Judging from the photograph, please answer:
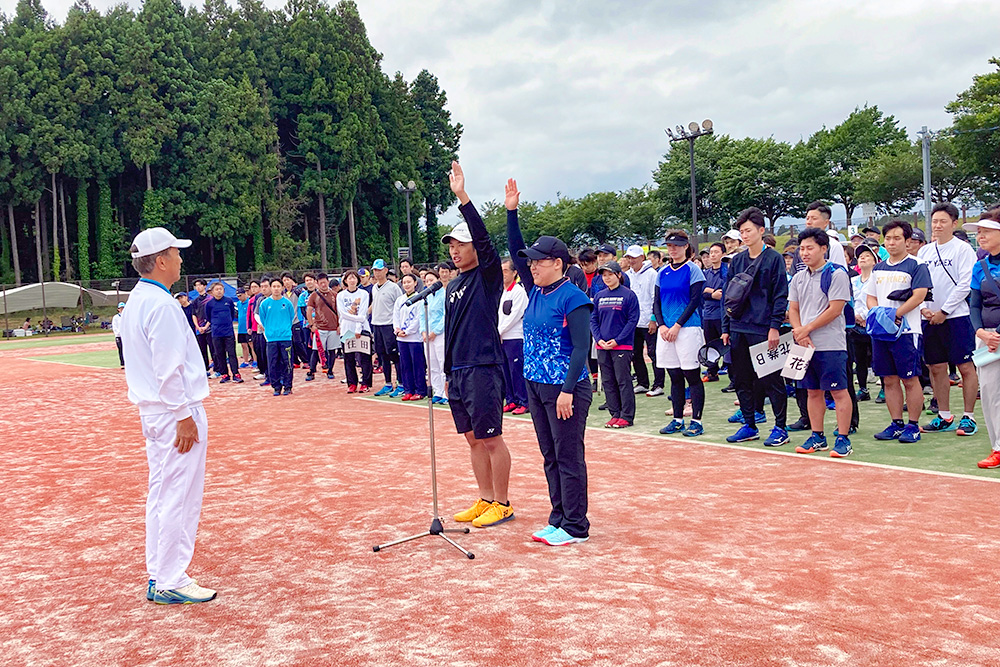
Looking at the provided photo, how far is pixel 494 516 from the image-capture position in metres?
6.06

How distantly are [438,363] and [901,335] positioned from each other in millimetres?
6690

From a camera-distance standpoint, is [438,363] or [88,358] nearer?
[438,363]

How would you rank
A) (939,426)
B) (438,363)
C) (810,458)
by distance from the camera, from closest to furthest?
(810,458)
(939,426)
(438,363)

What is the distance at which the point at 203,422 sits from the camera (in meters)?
4.96

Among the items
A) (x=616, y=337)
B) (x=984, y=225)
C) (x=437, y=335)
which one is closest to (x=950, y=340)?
(x=984, y=225)

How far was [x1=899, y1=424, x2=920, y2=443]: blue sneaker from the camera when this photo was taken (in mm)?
8102

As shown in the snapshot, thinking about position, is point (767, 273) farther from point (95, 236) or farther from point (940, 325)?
point (95, 236)

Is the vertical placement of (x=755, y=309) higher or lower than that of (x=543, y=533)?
higher

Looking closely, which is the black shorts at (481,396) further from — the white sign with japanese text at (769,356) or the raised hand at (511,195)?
the white sign with japanese text at (769,356)

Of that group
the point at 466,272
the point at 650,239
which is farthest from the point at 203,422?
the point at 650,239

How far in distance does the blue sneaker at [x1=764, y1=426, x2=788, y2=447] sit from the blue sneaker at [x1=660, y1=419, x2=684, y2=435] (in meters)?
1.19

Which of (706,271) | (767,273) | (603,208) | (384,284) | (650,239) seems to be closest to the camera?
(767,273)

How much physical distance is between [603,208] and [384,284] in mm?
66665

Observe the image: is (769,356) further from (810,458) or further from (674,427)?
(674,427)
